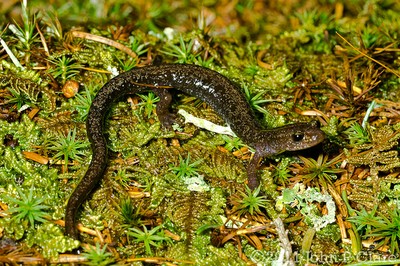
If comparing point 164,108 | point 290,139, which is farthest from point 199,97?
point 290,139

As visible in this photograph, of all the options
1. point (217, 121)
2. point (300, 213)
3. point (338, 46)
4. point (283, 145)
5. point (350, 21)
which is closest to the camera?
point (300, 213)

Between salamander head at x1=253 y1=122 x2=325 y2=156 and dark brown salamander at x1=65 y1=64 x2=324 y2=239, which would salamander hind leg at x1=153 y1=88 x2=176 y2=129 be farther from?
salamander head at x1=253 y1=122 x2=325 y2=156

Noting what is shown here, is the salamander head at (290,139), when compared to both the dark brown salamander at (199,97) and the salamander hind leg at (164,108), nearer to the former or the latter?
the dark brown salamander at (199,97)

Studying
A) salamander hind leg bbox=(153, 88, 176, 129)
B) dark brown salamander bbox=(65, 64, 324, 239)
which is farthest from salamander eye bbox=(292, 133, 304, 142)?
salamander hind leg bbox=(153, 88, 176, 129)

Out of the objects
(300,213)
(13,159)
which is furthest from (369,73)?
(13,159)

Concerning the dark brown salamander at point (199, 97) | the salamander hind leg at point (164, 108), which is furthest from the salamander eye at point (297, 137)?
the salamander hind leg at point (164, 108)

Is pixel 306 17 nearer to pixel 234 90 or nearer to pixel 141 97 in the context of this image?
pixel 234 90
